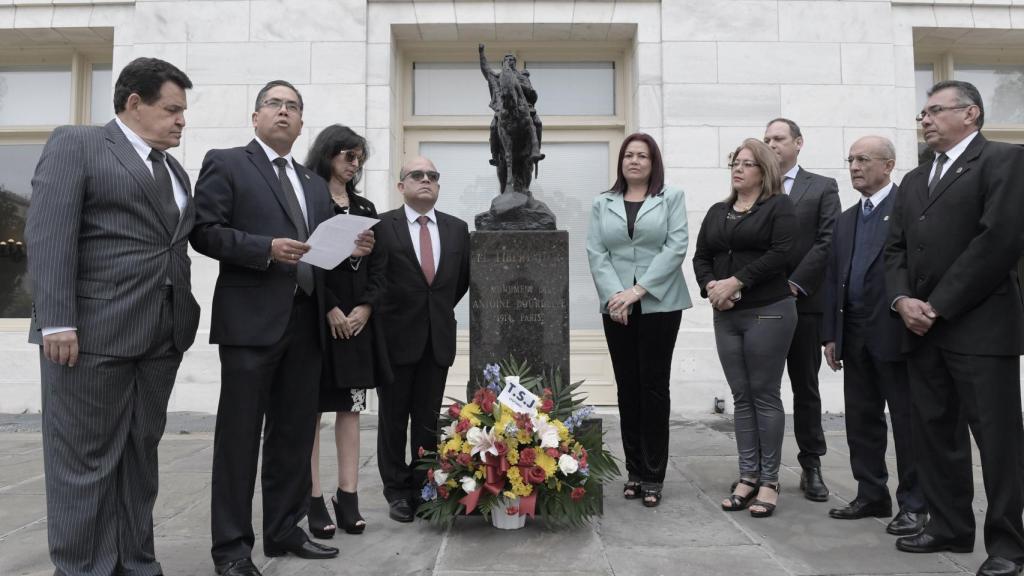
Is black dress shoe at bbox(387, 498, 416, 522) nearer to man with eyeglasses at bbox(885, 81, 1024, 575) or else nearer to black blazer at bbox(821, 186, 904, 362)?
man with eyeglasses at bbox(885, 81, 1024, 575)

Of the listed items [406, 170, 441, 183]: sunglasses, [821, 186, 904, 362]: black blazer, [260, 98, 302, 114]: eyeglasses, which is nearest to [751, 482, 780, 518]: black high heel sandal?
[821, 186, 904, 362]: black blazer

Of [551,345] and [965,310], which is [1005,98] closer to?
[965,310]

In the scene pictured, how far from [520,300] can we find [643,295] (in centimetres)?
72

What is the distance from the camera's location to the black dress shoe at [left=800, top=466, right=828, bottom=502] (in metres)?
4.32

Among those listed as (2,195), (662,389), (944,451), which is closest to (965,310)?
(944,451)

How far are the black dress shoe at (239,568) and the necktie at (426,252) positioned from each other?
1.73 meters

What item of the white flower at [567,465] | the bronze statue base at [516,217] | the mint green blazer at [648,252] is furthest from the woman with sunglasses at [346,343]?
the mint green blazer at [648,252]

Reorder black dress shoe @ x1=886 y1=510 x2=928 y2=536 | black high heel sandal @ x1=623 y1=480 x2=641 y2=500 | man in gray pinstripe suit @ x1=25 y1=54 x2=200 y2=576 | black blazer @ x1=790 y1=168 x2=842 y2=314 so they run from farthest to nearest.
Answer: black blazer @ x1=790 y1=168 x2=842 y2=314, black high heel sandal @ x1=623 y1=480 x2=641 y2=500, black dress shoe @ x1=886 y1=510 x2=928 y2=536, man in gray pinstripe suit @ x1=25 y1=54 x2=200 y2=576

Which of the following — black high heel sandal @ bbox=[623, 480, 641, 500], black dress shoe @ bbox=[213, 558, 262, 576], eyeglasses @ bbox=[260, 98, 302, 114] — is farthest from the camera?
black high heel sandal @ bbox=[623, 480, 641, 500]

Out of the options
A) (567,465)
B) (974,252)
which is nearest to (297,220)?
(567,465)

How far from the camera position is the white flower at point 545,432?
11.9 feet

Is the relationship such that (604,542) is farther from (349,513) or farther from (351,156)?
(351,156)

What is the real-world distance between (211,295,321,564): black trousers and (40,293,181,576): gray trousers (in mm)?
273

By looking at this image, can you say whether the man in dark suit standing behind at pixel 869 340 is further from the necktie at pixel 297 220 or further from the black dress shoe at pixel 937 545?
the necktie at pixel 297 220
